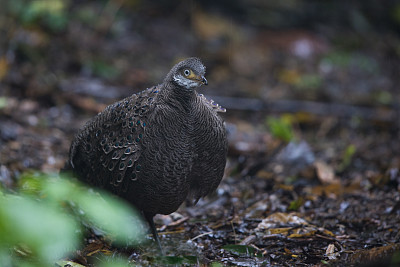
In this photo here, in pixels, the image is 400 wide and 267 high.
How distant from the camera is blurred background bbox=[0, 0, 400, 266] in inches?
220

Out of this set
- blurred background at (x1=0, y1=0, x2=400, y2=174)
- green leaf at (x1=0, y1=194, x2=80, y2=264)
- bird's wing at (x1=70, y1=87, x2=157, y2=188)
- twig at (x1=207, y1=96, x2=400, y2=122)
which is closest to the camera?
green leaf at (x1=0, y1=194, x2=80, y2=264)

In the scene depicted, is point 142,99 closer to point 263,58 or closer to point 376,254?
point 376,254

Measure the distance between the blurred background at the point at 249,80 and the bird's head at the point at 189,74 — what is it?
4.60 feet

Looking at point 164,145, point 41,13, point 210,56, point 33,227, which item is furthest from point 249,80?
point 33,227

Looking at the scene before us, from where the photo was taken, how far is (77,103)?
24.2 ft

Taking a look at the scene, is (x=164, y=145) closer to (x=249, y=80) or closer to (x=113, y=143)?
(x=113, y=143)

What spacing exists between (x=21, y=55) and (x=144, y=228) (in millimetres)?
4753

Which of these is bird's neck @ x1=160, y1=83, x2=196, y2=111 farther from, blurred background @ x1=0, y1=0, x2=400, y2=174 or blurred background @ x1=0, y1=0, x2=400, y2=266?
blurred background @ x1=0, y1=0, x2=400, y2=174

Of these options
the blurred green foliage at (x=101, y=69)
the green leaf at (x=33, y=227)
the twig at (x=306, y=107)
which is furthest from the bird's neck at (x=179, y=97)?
the blurred green foliage at (x=101, y=69)

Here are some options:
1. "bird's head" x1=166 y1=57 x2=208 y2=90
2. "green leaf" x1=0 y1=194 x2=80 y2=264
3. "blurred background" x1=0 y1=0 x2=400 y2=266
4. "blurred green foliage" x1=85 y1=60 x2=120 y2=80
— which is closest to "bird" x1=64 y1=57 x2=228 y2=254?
"bird's head" x1=166 y1=57 x2=208 y2=90

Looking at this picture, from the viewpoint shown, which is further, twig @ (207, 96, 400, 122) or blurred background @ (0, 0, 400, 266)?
twig @ (207, 96, 400, 122)

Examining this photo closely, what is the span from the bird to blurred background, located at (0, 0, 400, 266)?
28.8 inches

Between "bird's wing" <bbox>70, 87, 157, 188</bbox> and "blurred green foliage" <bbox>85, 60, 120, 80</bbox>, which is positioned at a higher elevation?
"blurred green foliage" <bbox>85, 60, 120, 80</bbox>

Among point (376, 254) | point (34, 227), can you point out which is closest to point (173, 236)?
point (376, 254)
